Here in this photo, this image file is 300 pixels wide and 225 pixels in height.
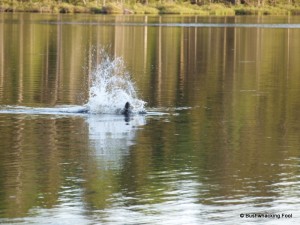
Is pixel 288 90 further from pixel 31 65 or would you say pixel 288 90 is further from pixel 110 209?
pixel 110 209

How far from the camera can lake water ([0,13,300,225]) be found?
54.2ft

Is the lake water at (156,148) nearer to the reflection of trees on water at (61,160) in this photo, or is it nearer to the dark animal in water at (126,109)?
the reflection of trees on water at (61,160)

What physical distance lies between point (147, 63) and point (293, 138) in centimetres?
2790

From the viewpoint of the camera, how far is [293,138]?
81.0 ft

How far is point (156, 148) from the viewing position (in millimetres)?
22859

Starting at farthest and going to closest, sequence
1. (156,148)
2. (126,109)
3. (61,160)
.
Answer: (126,109)
(156,148)
(61,160)

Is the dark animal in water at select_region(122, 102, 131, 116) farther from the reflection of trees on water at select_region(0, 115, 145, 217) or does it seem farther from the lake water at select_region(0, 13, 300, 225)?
the reflection of trees on water at select_region(0, 115, 145, 217)

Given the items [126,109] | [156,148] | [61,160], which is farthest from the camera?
[126,109]

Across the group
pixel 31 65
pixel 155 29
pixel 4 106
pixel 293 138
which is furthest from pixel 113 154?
pixel 155 29

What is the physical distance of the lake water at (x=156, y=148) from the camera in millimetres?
16516

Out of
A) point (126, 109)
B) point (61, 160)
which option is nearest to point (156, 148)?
point (61, 160)

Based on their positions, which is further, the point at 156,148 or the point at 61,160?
the point at 156,148

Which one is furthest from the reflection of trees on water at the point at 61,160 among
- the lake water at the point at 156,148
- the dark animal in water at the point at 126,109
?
the dark animal in water at the point at 126,109

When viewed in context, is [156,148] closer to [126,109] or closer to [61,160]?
[61,160]
